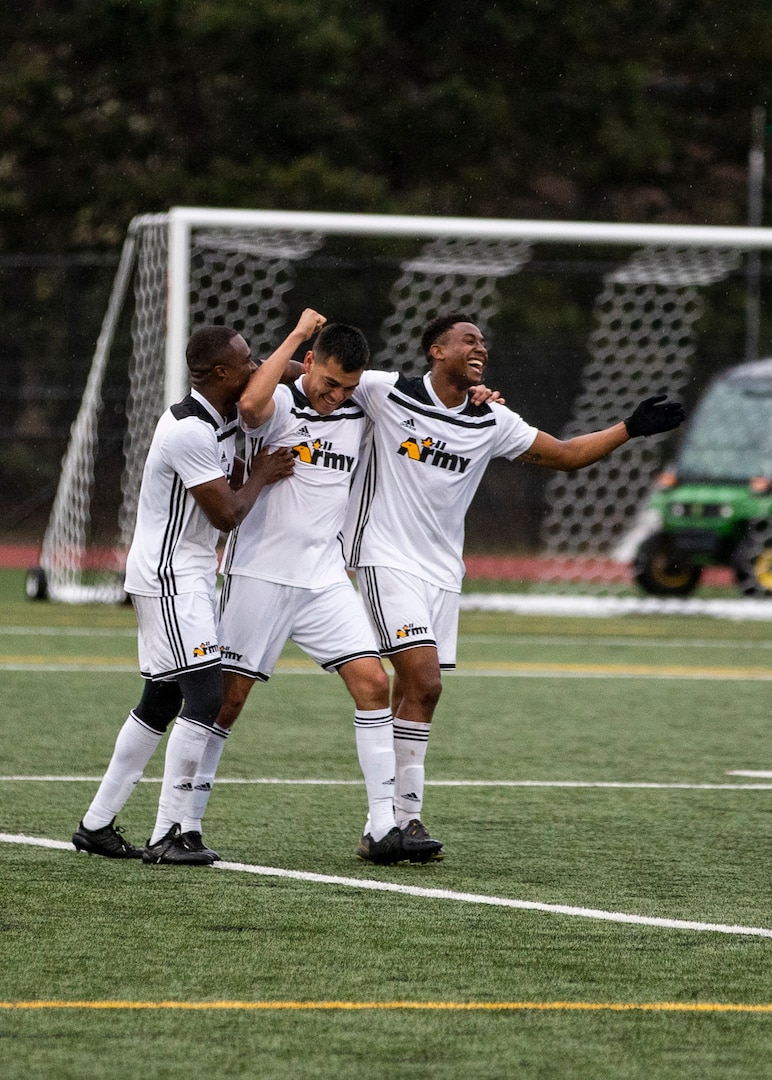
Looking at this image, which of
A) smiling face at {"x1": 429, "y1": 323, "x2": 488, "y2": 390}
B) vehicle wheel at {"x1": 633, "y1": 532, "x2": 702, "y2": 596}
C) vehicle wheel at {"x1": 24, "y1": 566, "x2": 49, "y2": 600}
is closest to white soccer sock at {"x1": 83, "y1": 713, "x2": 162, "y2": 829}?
smiling face at {"x1": 429, "y1": 323, "x2": 488, "y2": 390}

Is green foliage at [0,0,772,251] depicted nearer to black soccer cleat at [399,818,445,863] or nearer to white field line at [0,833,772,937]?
black soccer cleat at [399,818,445,863]

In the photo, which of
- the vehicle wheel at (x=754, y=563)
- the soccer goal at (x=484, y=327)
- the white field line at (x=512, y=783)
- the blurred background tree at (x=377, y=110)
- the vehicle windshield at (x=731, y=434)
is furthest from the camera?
the blurred background tree at (x=377, y=110)

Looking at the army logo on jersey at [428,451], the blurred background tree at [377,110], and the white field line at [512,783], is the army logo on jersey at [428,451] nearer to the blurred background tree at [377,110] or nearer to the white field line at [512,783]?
the white field line at [512,783]

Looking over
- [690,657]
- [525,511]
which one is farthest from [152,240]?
[525,511]

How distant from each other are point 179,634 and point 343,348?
1107 millimetres

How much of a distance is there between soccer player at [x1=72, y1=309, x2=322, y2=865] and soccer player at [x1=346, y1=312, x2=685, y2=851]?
0.48 meters

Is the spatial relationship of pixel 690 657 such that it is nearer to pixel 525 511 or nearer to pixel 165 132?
pixel 525 511

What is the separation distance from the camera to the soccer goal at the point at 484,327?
16.2 m

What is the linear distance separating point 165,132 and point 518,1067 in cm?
2852

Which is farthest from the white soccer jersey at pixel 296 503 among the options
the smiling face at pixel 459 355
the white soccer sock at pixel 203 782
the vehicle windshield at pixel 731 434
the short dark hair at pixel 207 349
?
the vehicle windshield at pixel 731 434

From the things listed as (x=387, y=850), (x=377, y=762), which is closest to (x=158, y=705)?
(x=377, y=762)

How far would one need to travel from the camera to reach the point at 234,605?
6836 mm

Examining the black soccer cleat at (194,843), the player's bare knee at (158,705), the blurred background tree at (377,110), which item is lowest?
the black soccer cleat at (194,843)

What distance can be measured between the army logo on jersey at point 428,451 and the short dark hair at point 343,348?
392 millimetres
